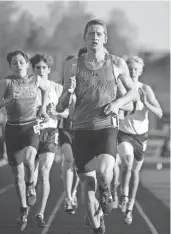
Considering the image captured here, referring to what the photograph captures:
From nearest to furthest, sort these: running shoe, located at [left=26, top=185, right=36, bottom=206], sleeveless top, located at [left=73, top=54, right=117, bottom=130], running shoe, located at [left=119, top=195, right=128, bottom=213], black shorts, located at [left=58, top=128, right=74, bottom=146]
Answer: sleeveless top, located at [left=73, top=54, right=117, bottom=130] < running shoe, located at [left=26, top=185, right=36, bottom=206] < running shoe, located at [left=119, top=195, right=128, bottom=213] < black shorts, located at [left=58, top=128, right=74, bottom=146]

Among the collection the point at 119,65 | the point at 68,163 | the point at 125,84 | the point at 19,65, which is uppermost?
the point at 19,65

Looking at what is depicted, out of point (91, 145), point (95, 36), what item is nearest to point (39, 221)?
point (91, 145)

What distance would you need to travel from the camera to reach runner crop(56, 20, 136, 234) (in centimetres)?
724

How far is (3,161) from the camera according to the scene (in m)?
24.6

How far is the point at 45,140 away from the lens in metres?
9.69

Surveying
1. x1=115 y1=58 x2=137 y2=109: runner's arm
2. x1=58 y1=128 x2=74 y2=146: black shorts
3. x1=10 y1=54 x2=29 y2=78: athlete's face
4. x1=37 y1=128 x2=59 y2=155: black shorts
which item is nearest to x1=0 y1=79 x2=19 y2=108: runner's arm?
x1=10 y1=54 x2=29 y2=78: athlete's face

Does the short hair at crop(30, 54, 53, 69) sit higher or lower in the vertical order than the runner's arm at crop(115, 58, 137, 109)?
higher

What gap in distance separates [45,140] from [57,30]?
9190cm

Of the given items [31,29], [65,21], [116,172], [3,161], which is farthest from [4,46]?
[116,172]

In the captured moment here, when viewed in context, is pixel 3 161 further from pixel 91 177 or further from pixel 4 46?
pixel 4 46

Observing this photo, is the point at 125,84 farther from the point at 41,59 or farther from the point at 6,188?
the point at 6,188

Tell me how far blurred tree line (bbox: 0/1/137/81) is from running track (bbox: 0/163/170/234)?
71957mm

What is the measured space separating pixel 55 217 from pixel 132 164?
1323 mm

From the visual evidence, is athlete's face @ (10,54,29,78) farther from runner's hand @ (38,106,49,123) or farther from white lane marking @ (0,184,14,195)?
white lane marking @ (0,184,14,195)
